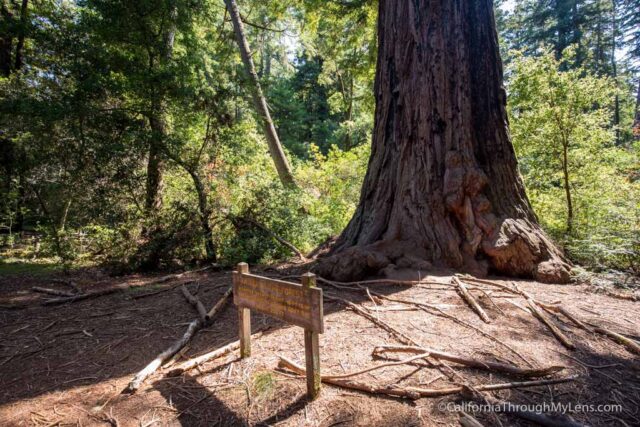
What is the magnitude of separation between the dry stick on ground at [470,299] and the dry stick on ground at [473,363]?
2.75 feet

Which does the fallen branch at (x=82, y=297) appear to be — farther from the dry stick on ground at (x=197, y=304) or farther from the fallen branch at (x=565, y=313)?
the fallen branch at (x=565, y=313)

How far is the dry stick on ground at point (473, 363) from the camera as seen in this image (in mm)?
2258

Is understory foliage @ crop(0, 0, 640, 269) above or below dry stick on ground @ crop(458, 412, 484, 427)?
above

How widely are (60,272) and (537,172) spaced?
11172 mm

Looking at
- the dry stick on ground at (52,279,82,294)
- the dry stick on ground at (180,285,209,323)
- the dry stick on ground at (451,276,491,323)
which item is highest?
the dry stick on ground at (451,276,491,323)

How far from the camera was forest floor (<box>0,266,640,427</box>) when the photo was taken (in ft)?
6.93

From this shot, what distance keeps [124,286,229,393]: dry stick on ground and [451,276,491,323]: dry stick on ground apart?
280cm

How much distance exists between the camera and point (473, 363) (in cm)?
239

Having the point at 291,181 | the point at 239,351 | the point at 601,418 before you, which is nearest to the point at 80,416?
the point at 239,351

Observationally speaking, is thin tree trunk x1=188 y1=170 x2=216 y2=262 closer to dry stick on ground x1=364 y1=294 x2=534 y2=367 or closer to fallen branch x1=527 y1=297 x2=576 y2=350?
dry stick on ground x1=364 y1=294 x2=534 y2=367

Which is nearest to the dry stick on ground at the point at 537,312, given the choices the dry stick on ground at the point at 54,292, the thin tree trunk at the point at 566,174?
the thin tree trunk at the point at 566,174

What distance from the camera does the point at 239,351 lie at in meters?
3.00

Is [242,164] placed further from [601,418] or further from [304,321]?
[601,418]

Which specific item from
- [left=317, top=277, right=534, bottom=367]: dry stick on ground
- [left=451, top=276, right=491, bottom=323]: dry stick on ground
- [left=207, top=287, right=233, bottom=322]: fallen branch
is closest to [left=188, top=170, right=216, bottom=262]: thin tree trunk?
[left=207, top=287, right=233, bottom=322]: fallen branch
